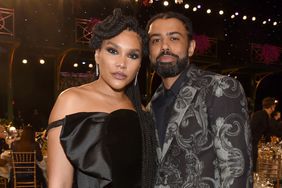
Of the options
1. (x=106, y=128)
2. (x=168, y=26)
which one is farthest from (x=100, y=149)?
(x=168, y=26)

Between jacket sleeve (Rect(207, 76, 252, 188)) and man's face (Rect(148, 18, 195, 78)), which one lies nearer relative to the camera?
jacket sleeve (Rect(207, 76, 252, 188))

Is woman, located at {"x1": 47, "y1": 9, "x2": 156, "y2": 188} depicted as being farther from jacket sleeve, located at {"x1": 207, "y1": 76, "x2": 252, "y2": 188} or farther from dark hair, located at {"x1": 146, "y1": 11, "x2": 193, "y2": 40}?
jacket sleeve, located at {"x1": 207, "y1": 76, "x2": 252, "y2": 188}

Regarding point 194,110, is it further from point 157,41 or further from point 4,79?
point 4,79

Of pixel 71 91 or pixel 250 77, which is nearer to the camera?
pixel 71 91

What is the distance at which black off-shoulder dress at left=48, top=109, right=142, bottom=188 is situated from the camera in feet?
7.02

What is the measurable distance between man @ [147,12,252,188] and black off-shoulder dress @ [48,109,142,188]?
0.21 meters

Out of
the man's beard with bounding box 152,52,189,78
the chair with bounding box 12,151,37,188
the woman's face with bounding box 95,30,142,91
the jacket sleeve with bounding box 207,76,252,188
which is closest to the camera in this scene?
the jacket sleeve with bounding box 207,76,252,188

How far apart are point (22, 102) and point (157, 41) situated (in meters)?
12.8

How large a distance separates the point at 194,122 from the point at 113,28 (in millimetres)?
738

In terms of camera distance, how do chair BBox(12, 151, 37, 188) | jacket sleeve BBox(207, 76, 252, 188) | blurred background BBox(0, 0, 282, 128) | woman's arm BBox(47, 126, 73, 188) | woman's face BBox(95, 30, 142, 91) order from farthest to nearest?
blurred background BBox(0, 0, 282, 128), chair BBox(12, 151, 37, 188), woman's face BBox(95, 30, 142, 91), woman's arm BBox(47, 126, 73, 188), jacket sleeve BBox(207, 76, 252, 188)

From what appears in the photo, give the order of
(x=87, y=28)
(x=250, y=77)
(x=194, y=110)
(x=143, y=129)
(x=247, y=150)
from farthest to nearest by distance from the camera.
→ (x=250, y=77), (x=87, y=28), (x=143, y=129), (x=194, y=110), (x=247, y=150)

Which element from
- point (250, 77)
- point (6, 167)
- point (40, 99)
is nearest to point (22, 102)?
point (40, 99)

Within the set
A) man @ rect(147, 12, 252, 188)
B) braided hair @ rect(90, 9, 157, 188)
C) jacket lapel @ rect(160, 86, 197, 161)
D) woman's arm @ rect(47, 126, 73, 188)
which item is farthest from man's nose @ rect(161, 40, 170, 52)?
woman's arm @ rect(47, 126, 73, 188)

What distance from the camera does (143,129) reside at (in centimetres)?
234
